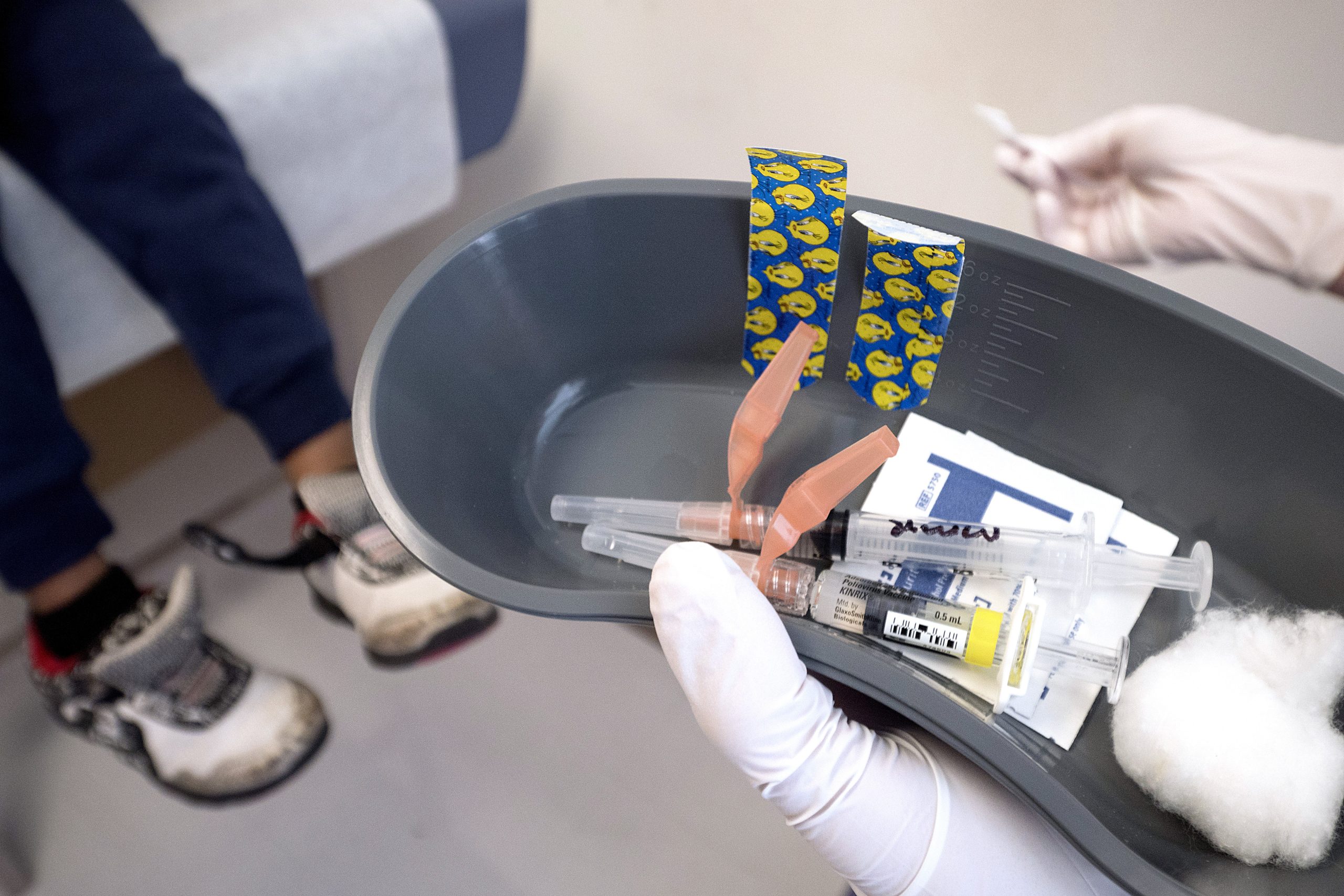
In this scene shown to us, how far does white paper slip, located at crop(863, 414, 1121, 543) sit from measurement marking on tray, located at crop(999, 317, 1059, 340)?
0.10 meters

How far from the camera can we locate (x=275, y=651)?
105cm

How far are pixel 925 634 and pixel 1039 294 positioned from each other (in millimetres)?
221

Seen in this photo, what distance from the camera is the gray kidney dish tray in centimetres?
47

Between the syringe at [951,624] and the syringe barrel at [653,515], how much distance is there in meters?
0.03

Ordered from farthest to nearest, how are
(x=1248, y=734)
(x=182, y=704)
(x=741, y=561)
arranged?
→ (x=182, y=704) < (x=741, y=561) < (x=1248, y=734)

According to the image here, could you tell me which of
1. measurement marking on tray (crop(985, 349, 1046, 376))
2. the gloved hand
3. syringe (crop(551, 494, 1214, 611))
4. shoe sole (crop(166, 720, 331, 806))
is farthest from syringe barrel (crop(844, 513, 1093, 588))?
shoe sole (crop(166, 720, 331, 806))

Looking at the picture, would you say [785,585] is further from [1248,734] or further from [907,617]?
[1248,734]

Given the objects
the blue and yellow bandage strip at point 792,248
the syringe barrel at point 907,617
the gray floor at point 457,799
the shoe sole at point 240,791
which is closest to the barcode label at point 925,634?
the syringe barrel at point 907,617

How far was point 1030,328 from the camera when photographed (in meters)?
0.54

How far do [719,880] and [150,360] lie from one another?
996mm

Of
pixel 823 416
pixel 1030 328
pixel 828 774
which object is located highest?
pixel 1030 328

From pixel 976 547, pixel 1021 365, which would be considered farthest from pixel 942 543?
pixel 1021 365

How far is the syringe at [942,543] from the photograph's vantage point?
0.54 meters

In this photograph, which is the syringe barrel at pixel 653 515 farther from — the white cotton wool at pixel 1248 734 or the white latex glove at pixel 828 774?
the white cotton wool at pixel 1248 734
